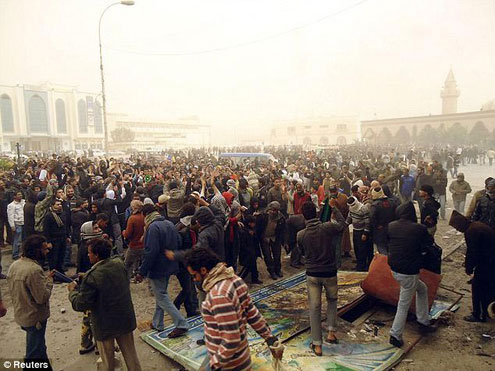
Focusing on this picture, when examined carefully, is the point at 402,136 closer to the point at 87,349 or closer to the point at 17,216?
the point at 17,216

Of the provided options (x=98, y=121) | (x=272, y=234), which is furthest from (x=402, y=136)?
(x=98, y=121)

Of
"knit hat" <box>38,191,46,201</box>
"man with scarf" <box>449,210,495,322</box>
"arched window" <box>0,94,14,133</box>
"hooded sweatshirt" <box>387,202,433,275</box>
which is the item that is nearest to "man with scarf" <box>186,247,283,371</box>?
"hooded sweatshirt" <box>387,202,433,275</box>

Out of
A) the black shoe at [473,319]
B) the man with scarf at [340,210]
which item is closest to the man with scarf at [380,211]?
the man with scarf at [340,210]

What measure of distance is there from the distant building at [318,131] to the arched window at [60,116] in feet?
183

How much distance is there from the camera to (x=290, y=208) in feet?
28.4

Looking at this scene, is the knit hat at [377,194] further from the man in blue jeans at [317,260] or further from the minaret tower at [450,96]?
the minaret tower at [450,96]

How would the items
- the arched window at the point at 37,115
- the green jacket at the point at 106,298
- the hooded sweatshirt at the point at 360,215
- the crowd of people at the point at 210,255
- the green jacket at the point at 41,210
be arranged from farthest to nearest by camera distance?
the arched window at the point at 37,115
the green jacket at the point at 41,210
the hooded sweatshirt at the point at 360,215
the green jacket at the point at 106,298
the crowd of people at the point at 210,255

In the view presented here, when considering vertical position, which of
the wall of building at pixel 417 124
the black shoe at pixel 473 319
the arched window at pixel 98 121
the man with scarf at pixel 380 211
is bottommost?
the black shoe at pixel 473 319

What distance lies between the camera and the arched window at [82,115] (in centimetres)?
8869

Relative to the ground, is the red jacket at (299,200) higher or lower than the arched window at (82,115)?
lower

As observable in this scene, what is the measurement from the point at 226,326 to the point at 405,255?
8.66ft

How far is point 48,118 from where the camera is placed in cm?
8312

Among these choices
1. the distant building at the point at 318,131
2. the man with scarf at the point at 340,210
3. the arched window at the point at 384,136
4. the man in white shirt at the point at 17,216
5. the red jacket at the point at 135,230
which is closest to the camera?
the red jacket at the point at 135,230

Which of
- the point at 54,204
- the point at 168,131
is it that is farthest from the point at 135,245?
the point at 168,131
